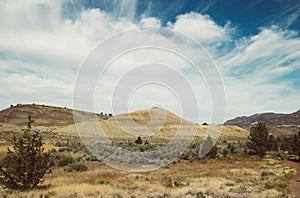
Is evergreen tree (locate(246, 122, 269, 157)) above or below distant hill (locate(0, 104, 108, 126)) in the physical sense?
below

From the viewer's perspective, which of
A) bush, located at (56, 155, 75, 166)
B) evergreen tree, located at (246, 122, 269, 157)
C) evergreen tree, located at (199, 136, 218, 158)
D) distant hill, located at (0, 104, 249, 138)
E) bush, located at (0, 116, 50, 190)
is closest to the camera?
bush, located at (0, 116, 50, 190)

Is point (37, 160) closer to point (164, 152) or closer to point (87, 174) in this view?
point (87, 174)

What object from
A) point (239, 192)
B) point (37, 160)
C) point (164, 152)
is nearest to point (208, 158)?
point (164, 152)

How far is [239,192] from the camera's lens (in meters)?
13.0

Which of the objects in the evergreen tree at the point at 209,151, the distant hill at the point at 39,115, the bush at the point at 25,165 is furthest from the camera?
the distant hill at the point at 39,115

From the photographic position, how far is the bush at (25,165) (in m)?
13.5

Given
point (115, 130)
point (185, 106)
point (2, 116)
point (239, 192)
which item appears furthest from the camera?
point (2, 116)

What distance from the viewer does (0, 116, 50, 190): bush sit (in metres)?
13.5

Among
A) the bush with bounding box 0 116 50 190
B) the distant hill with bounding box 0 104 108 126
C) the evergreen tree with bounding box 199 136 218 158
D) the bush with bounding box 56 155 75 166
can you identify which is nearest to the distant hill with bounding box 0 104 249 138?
the distant hill with bounding box 0 104 108 126

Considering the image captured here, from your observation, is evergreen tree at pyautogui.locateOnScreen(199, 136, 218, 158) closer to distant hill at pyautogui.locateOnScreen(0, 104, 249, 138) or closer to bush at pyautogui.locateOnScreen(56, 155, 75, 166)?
bush at pyautogui.locateOnScreen(56, 155, 75, 166)

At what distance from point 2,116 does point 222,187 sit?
172313 millimetres

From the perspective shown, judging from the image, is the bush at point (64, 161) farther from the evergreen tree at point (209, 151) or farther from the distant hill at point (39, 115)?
the distant hill at point (39, 115)

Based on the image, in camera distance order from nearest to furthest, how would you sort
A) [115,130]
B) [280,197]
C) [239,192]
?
1. [280,197]
2. [239,192]
3. [115,130]

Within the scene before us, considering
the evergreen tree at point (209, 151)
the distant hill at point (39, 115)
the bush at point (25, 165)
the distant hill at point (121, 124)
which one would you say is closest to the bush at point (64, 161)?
the bush at point (25, 165)
